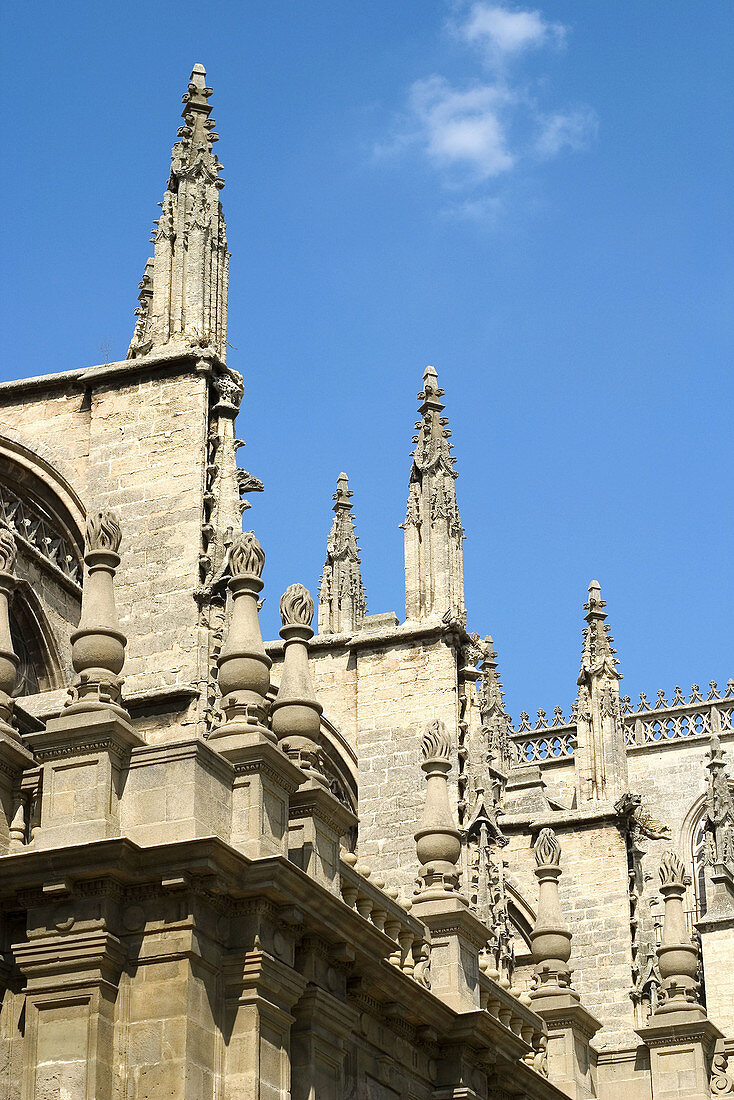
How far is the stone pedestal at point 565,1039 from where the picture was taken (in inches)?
790

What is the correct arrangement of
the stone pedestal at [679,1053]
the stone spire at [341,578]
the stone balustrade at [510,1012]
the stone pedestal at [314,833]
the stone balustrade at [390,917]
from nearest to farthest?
1. the stone pedestal at [314,833]
2. the stone balustrade at [390,917]
3. the stone balustrade at [510,1012]
4. the stone pedestal at [679,1053]
5. the stone spire at [341,578]

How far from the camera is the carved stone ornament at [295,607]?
15469 mm

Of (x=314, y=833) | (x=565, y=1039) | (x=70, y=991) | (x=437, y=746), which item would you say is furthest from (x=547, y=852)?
(x=70, y=991)

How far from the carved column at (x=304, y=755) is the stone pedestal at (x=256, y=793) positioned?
473 mm

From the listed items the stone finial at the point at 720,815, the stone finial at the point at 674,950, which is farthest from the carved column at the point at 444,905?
the stone finial at the point at 720,815

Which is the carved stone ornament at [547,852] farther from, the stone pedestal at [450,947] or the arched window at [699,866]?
the arched window at [699,866]

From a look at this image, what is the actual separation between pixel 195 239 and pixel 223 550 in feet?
12.6

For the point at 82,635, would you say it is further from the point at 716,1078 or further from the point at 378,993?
the point at 716,1078

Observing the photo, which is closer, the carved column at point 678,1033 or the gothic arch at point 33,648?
the gothic arch at point 33,648

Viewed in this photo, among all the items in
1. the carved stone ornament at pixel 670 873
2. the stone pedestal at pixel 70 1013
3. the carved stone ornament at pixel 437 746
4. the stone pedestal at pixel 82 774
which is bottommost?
the stone pedestal at pixel 70 1013

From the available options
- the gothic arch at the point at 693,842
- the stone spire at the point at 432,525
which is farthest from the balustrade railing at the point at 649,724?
the stone spire at the point at 432,525

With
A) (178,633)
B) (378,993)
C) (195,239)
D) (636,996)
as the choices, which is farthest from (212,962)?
(636,996)

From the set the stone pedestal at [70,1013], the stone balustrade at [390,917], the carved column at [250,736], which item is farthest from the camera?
the stone balustrade at [390,917]

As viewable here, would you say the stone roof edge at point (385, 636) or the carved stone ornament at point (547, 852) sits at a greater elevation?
the stone roof edge at point (385, 636)
